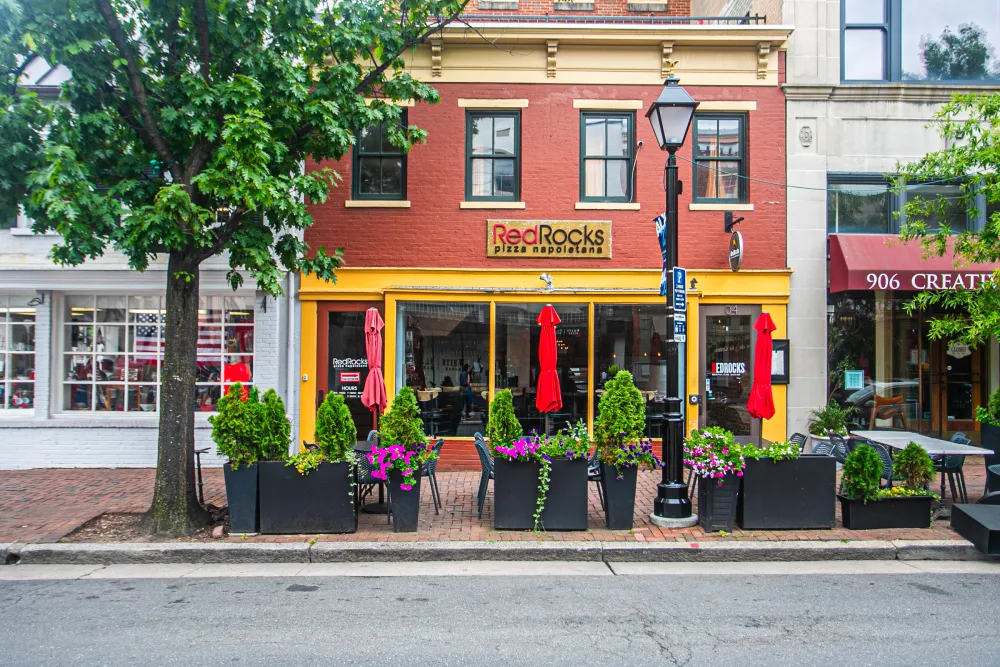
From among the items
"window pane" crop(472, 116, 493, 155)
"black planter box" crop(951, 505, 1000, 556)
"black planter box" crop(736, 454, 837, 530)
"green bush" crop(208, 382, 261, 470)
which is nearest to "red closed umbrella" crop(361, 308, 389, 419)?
"green bush" crop(208, 382, 261, 470)

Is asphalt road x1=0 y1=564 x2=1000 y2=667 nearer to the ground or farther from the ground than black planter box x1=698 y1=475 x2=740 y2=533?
nearer to the ground

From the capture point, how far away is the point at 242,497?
7.54 metres

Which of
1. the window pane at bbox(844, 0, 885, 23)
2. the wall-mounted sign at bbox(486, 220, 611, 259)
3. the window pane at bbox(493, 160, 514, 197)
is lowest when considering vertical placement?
the wall-mounted sign at bbox(486, 220, 611, 259)

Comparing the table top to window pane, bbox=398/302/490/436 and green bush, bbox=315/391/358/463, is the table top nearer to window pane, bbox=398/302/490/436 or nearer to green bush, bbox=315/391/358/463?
window pane, bbox=398/302/490/436

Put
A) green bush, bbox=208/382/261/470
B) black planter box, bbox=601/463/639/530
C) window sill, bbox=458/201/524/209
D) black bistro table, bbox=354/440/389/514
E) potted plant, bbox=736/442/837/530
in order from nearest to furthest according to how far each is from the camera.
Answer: green bush, bbox=208/382/261/470
potted plant, bbox=736/442/837/530
black planter box, bbox=601/463/639/530
black bistro table, bbox=354/440/389/514
window sill, bbox=458/201/524/209

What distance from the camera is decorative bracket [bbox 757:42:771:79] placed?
1159 centimetres

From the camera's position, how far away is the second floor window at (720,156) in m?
11.8

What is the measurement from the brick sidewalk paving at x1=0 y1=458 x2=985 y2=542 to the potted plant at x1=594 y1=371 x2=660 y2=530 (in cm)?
26

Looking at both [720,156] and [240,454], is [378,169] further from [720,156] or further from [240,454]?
[240,454]

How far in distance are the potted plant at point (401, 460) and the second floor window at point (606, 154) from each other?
5776 mm

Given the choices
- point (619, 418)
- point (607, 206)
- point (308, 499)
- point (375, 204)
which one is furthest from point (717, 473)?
point (375, 204)

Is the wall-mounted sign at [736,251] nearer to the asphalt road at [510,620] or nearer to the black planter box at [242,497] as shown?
the asphalt road at [510,620]

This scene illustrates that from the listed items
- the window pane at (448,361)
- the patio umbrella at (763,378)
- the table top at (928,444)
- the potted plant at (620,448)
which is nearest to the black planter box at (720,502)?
the potted plant at (620,448)

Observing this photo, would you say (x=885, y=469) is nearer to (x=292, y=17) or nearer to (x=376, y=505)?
(x=376, y=505)
